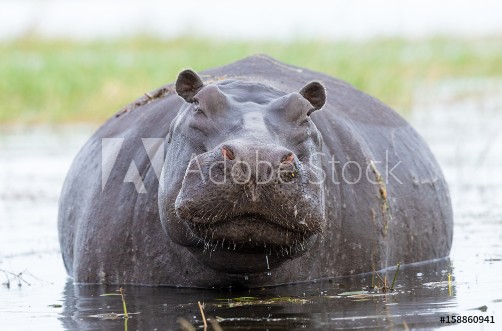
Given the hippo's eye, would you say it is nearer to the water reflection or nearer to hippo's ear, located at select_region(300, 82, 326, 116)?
hippo's ear, located at select_region(300, 82, 326, 116)

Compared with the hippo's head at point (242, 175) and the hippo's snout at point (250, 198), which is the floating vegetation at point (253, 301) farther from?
the hippo's snout at point (250, 198)

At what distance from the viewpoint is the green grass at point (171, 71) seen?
1848cm

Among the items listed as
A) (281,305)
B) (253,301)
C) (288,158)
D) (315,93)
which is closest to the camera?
(288,158)

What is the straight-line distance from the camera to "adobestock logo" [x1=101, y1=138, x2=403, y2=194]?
5.71 metres

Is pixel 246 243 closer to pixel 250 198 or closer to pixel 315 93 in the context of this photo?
pixel 250 198

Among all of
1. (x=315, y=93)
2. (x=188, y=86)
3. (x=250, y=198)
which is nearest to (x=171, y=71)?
(x=188, y=86)

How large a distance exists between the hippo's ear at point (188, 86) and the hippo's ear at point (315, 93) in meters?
0.58

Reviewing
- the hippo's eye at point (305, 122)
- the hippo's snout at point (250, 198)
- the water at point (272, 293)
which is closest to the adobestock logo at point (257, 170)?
the hippo's snout at point (250, 198)

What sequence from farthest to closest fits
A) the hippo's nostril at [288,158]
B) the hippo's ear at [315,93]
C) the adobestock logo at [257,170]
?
the hippo's ear at [315,93] < the hippo's nostril at [288,158] < the adobestock logo at [257,170]

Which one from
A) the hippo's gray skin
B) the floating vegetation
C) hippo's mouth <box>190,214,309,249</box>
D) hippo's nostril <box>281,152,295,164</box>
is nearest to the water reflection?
the floating vegetation

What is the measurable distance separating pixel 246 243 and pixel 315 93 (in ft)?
3.55

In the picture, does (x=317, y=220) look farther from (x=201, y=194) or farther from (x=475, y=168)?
(x=475, y=168)

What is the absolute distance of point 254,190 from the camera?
225 inches

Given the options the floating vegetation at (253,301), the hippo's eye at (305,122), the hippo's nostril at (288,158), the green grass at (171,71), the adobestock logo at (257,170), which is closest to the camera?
the adobestock logo at (257,170)
